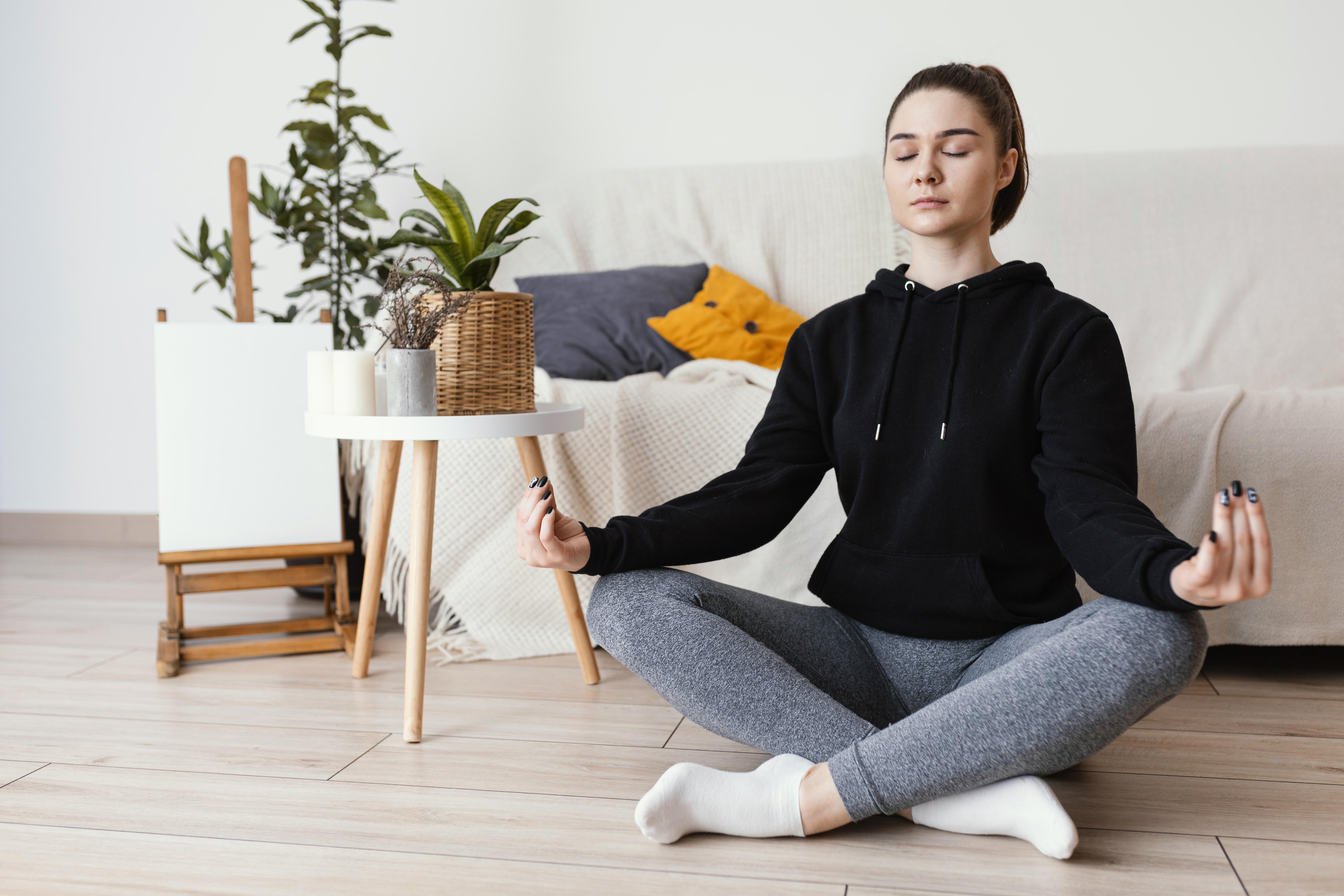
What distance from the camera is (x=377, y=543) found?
1.54 m

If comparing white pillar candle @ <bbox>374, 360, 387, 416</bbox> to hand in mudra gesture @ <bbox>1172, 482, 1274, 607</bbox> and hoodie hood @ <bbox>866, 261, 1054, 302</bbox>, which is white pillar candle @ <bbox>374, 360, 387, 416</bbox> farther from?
hand in mudra gesture @ <bbox>1172, 482, 1274, 607</bbox>

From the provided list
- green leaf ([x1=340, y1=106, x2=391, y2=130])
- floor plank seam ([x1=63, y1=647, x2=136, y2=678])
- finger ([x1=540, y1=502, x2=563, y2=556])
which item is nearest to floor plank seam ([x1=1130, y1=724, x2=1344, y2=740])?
finger ([x1=540, y1=502, x2=563, y2=556])

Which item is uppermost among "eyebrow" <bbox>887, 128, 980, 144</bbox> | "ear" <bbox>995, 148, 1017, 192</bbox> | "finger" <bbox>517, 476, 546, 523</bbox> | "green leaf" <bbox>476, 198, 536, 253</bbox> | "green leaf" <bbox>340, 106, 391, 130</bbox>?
"green leaf" <bbox>340, 106, 391, 130</bbox>

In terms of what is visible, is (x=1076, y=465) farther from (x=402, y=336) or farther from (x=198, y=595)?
(x=198, y=595)

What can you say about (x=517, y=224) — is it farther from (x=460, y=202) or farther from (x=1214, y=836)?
(x=1214, y=836)

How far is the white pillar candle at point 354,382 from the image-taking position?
140 cm

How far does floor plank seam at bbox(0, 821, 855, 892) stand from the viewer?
3.02 ft

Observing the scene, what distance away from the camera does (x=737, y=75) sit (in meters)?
2.51

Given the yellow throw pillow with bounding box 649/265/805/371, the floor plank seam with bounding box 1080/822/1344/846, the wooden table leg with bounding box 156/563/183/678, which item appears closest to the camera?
the floor plank seam with bounding box 1080/822/1344/846

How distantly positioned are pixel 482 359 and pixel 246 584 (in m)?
0.69

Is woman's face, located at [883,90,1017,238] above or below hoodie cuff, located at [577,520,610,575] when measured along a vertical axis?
above

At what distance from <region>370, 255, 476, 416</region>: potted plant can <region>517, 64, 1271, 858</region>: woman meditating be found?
1.22 ft

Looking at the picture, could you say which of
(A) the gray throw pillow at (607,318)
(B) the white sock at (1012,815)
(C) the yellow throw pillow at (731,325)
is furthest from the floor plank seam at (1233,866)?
(A) the gray throw pillow at (607,318)

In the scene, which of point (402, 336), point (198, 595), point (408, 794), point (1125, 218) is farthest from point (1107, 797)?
point (198, 595)
